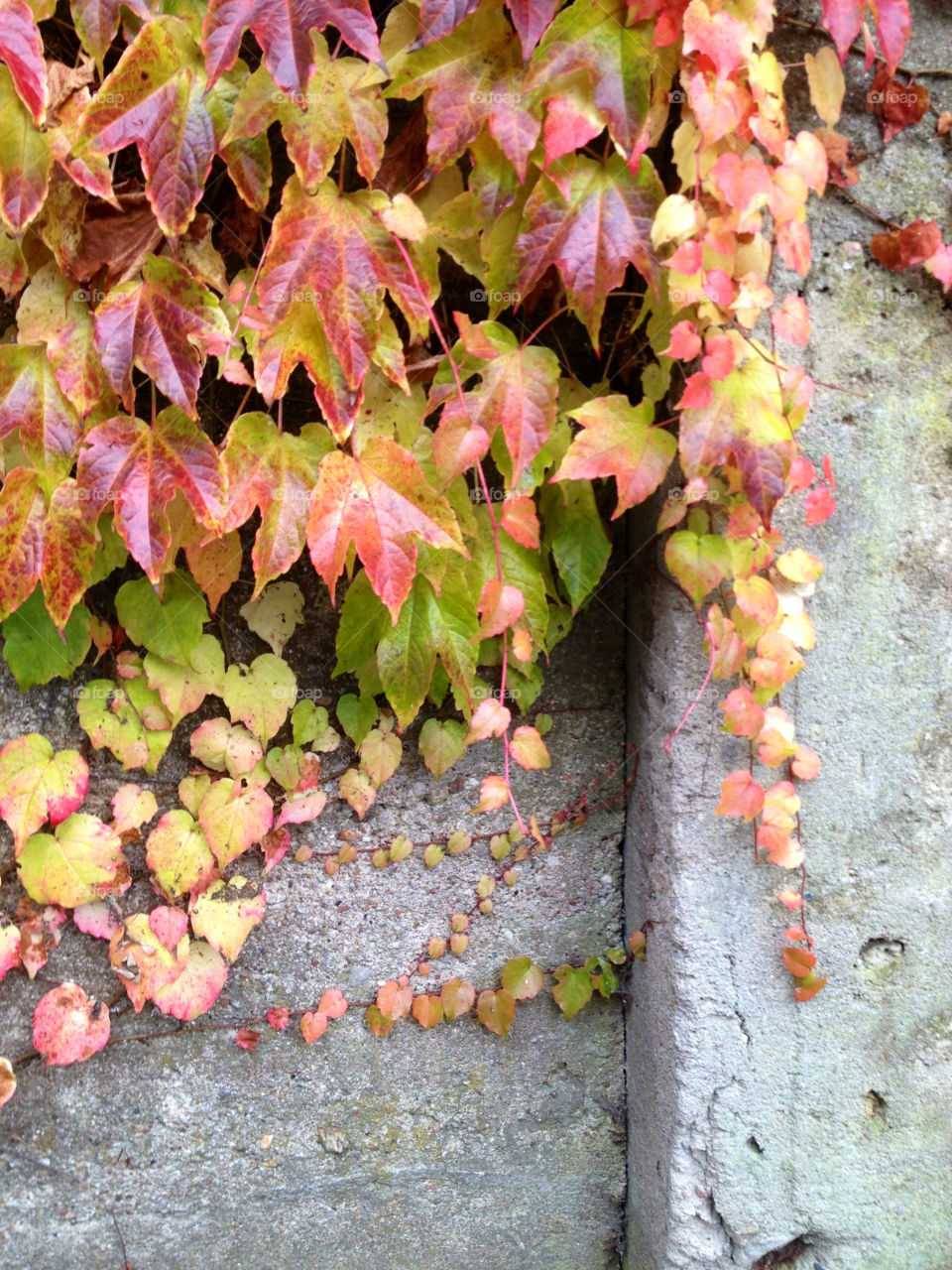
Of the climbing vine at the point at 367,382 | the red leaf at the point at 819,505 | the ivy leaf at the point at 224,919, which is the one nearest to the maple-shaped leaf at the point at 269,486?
the climbing vine at the point at 367,382

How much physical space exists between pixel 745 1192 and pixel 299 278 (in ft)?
4.89

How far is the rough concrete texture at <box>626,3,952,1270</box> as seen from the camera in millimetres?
1271

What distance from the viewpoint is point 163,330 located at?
1.12m

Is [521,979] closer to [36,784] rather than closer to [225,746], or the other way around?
[225,746]

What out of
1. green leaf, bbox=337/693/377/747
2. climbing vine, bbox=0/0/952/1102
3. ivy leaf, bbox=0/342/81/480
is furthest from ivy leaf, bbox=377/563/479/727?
ivy leaf, bbox=0/342/81/480

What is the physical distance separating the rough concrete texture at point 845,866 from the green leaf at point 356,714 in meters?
0.45

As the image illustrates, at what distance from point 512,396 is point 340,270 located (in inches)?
10.2

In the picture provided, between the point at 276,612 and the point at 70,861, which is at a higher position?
the point at 276,612

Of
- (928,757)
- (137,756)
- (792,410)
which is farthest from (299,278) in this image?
(928,757)

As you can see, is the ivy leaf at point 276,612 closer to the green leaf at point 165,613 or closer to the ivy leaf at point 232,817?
the green leaf at point 165,613

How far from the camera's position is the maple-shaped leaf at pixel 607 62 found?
1044 mm

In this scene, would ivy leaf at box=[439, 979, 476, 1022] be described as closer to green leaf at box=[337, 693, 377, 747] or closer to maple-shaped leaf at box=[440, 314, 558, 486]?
green leaf at box=[337, 693, 377, 747]

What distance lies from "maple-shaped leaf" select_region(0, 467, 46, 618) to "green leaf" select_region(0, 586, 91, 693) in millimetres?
154

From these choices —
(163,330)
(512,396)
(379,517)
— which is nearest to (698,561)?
(512,396)
